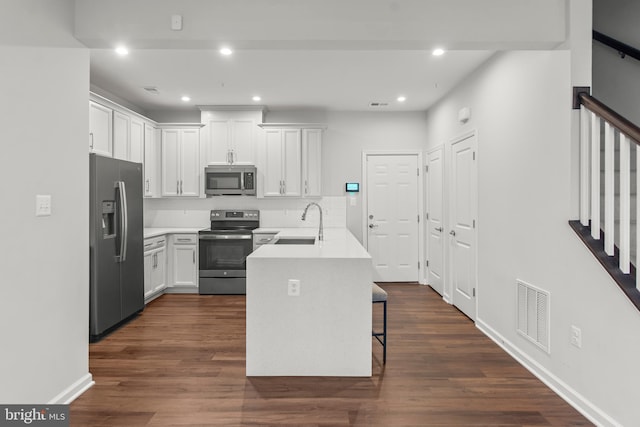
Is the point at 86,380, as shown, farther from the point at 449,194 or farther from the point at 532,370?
the point at 449,194

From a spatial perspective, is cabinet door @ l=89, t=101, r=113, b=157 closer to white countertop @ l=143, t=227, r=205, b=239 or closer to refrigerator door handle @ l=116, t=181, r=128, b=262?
refrigerator door handle @ l=116, t=181, r=128, b=262

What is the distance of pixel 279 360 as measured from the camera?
2750mm

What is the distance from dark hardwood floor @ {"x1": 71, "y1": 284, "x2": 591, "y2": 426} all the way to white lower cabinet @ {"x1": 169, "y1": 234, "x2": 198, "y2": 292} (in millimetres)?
1458

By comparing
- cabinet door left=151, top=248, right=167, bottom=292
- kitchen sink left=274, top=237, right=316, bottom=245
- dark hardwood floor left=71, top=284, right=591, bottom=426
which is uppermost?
kitchen sink left=274, top=237, right=316, bottom=245

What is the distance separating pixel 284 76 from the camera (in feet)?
13.7

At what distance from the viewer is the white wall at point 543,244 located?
6.89 ft

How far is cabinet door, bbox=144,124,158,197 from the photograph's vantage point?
5.18m

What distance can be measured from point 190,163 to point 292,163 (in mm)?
1475

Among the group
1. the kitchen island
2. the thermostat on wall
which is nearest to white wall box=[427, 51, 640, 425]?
the kitchen island

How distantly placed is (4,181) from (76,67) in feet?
3.22

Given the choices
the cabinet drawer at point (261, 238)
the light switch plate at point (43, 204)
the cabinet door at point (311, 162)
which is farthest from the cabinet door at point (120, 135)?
the light switch plate at point (43, 204)

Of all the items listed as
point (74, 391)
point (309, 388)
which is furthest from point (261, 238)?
point (74, 391)

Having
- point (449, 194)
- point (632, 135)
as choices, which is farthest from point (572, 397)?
point (449, 194)

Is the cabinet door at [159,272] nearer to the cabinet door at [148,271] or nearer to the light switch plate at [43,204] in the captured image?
the cabinet door at [148,271]
